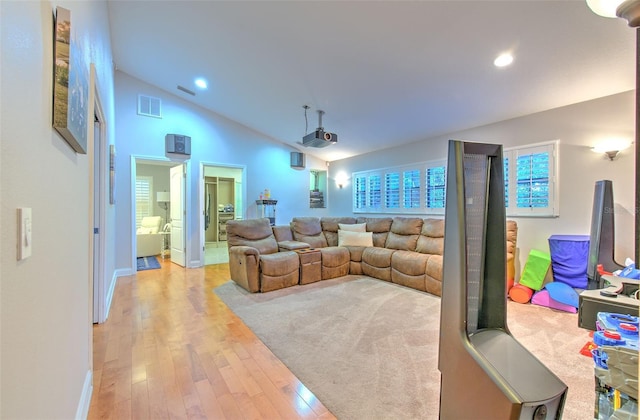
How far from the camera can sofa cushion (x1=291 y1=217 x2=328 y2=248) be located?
4.87 metres

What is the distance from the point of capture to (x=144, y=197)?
7.50 meters

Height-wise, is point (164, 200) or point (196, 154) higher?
point (196, 154)

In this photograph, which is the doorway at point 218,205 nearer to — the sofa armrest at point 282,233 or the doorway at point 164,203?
the doorway at point 164,203

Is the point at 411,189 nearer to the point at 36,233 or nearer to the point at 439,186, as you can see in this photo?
the point at 439,186

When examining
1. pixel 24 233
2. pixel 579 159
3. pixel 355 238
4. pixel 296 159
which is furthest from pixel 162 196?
pixel 579 159

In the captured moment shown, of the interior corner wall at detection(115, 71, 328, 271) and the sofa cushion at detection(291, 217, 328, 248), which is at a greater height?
the interior corner wall at detection(115, 71, 328, 271)

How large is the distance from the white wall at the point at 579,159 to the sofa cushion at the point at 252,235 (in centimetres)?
352

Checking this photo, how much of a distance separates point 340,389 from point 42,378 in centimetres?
147

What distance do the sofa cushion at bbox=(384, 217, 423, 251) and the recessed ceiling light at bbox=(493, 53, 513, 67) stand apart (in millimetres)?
2425

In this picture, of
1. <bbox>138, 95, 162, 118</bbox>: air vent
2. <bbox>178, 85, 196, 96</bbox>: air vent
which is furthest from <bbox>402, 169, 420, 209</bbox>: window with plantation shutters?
<bbox>138, 95, 162, 118</bbox>: air vent

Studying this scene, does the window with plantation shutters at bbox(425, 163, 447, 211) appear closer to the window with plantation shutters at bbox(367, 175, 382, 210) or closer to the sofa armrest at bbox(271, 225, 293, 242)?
the window with plantation shutters at bbox(367, 175, 382, 210)

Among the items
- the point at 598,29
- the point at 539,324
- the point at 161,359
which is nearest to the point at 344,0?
the point at 598,29

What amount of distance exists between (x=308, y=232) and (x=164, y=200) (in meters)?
4.64

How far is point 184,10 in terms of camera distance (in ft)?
9.53
